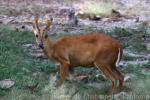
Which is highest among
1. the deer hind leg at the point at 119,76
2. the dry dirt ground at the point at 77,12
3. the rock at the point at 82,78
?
the deer hind leg at the point at 119,76

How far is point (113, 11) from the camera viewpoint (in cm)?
2342

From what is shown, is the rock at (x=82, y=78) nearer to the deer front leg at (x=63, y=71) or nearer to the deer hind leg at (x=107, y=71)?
the deer front leg at (x=63, y=71)

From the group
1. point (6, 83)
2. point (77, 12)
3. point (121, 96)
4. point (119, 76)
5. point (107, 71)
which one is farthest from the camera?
point (77, 12)

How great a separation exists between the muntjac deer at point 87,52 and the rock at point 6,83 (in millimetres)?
1005

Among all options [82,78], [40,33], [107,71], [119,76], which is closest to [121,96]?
[107,71]

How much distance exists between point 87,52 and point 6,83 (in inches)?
66.4

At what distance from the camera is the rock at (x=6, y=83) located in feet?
36.2

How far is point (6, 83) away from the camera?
1127 cm

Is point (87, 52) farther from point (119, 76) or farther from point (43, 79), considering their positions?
point (43, 79)

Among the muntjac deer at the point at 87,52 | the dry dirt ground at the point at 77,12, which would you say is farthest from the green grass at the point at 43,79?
the dry dirt ground at the point at 77,12

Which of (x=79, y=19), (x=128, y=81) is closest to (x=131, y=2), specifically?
(x=79, y=19)

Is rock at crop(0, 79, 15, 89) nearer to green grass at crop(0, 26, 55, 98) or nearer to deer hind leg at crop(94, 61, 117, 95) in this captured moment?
green grass at crop(0, 26, 55, 98)

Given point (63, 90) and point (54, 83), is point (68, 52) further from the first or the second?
point (63, 90)

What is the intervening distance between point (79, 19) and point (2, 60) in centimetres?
890
